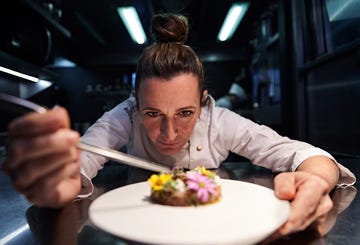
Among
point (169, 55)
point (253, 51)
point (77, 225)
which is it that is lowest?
point (77, 225)

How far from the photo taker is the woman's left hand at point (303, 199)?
0.43 meters

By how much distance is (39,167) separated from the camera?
0.37 metres

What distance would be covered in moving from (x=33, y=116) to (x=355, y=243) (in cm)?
43

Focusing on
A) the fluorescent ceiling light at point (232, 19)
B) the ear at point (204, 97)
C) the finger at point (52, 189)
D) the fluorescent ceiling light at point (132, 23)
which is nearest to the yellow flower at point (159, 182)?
the finger at point (52, 189)

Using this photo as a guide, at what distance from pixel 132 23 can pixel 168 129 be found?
195cm

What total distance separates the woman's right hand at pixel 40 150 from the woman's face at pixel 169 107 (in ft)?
1.54

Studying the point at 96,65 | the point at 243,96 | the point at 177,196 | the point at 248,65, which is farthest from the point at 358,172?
the point at 96,65

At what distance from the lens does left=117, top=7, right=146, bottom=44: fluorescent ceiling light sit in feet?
7.26

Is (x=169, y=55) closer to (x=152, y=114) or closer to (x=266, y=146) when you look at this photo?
(x=152, y=114)

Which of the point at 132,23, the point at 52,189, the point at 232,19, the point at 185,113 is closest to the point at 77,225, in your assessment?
the point at 52,189

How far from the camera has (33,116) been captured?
337 mm

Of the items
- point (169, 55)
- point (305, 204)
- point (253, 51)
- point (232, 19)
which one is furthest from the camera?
point (253, 51)

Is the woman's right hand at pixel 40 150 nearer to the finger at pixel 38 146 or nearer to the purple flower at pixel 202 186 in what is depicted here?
the finger at pixel 38 146

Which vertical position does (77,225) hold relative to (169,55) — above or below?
below
